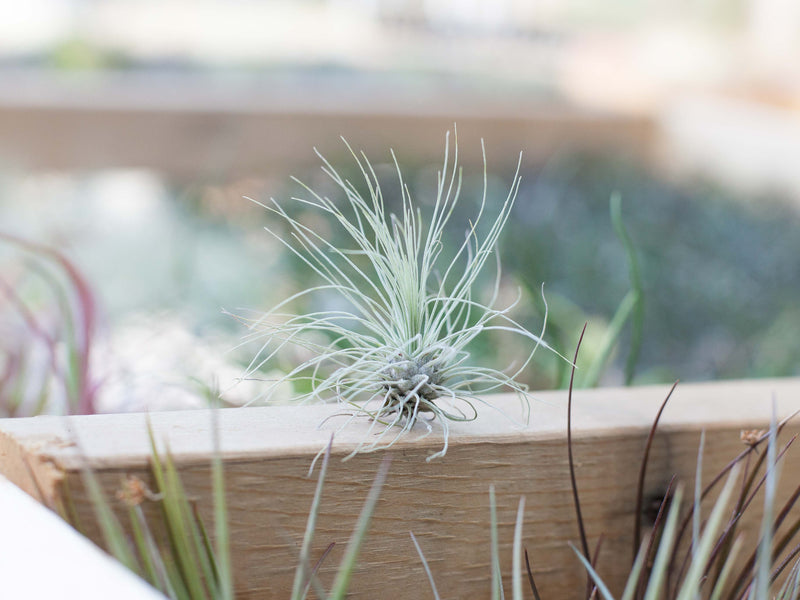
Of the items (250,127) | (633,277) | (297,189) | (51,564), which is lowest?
(51,564)

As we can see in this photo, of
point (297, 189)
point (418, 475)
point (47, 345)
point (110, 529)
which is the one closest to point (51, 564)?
point (110, 529)

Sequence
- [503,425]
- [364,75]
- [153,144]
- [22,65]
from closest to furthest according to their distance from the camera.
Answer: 1. [503,425]
2. [153,144]
3. [22,65]
4. [364,75]

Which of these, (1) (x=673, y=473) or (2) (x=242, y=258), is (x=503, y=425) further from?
(2) (x=242, y=258)

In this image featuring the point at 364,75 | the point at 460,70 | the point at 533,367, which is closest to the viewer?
the point at 533,367

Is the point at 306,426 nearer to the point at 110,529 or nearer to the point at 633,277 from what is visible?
the point at 110,529

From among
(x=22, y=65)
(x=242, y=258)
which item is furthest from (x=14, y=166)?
(x=22, y=65)

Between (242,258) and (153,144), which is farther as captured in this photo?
(153,144)
